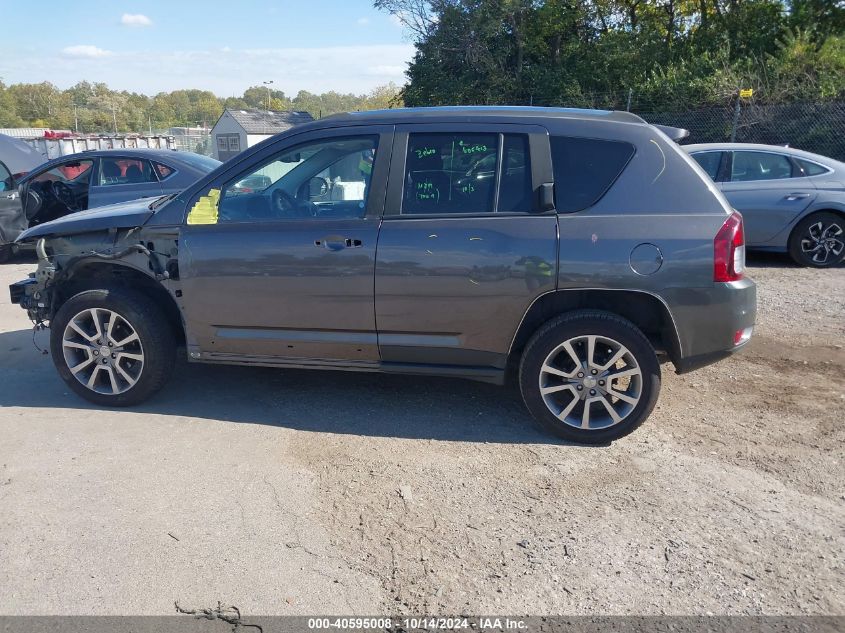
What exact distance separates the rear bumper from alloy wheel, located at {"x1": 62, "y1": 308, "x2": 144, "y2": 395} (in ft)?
11.6

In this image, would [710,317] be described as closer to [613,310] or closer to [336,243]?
[613,310]

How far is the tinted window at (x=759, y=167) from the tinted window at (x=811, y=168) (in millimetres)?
154

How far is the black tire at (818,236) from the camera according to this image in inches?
352

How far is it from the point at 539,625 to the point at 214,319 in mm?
2882

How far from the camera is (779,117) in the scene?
15453mm

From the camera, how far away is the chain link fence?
47.6 feet

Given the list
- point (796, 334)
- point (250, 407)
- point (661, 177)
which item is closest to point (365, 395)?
Result: point (250, 407)

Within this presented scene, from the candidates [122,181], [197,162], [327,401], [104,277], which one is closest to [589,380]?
[327,401]

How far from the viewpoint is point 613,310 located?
4.25 metres

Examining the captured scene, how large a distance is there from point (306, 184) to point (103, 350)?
1.84m

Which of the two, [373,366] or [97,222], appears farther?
[97,222]

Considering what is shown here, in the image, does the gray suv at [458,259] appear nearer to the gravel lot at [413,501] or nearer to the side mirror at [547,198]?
the side mirror at [547,198]

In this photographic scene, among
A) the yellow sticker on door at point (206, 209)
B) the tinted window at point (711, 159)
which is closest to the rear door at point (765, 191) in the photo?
the tinted window at point (711, 159)

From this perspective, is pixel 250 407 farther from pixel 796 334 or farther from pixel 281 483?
pixel 796 334
